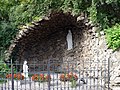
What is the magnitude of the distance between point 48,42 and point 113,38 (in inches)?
172

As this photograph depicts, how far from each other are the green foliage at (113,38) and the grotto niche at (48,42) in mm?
1544

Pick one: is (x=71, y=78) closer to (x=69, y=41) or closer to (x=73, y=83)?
(x=73, y=83)

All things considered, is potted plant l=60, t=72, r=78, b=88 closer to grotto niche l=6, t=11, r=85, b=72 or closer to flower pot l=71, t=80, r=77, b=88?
flower pot l=71, t=80, r=77, b=88

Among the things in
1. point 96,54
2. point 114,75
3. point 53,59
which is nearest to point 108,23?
point 96,54

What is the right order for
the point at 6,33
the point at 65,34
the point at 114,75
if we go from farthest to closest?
the point at 65,34 < the point at 6,33 < the point at 114,75

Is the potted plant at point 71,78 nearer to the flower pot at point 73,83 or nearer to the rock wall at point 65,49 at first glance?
the flower pot at point 73,83

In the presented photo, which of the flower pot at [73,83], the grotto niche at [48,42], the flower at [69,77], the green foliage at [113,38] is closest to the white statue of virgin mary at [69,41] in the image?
the grotto niche at [48,42]

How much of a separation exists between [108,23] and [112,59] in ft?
5.47

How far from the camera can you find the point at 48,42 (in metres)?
12.8

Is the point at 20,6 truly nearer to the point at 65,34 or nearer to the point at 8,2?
the point at 8,2

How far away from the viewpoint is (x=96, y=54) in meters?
10.2

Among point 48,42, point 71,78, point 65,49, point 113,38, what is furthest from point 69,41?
point 113,38

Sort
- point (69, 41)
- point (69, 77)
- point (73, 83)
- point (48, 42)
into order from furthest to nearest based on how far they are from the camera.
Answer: point (48, 42) < point (69, 41) < point (69, 77) < point (73, 83)

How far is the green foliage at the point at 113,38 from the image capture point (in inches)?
352
